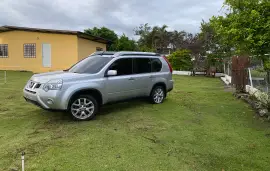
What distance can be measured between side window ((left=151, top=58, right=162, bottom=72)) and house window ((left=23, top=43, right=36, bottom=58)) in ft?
50.5

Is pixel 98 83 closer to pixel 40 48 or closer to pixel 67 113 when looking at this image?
pixel 67 113

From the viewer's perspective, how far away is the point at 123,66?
266 inches

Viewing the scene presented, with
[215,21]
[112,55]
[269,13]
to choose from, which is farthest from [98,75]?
[269,13]

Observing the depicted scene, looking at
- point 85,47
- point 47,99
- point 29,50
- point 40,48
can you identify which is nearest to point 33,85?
point 47,99

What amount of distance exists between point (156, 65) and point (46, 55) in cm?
1474

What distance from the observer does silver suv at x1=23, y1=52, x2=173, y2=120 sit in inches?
211

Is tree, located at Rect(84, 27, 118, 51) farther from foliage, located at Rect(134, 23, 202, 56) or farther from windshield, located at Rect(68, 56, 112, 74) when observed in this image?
windshield, located at Rect(68, 56, 112, 74)

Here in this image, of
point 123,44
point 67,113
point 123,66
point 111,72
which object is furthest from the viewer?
point 123,44

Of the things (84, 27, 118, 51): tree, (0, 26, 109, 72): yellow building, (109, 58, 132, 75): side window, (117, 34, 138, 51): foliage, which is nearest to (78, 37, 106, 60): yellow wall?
(0, 26, 109, 72): yellow building

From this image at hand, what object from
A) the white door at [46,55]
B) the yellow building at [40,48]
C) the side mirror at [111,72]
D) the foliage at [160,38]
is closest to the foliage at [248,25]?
the side mirror at [111,72]

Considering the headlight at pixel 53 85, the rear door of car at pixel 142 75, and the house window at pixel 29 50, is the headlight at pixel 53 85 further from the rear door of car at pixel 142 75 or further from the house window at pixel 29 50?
the house window at pixel 29 50

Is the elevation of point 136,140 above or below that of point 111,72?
below

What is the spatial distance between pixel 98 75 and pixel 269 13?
173 inches

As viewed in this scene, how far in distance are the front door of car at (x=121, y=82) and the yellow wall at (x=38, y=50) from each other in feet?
43.6
